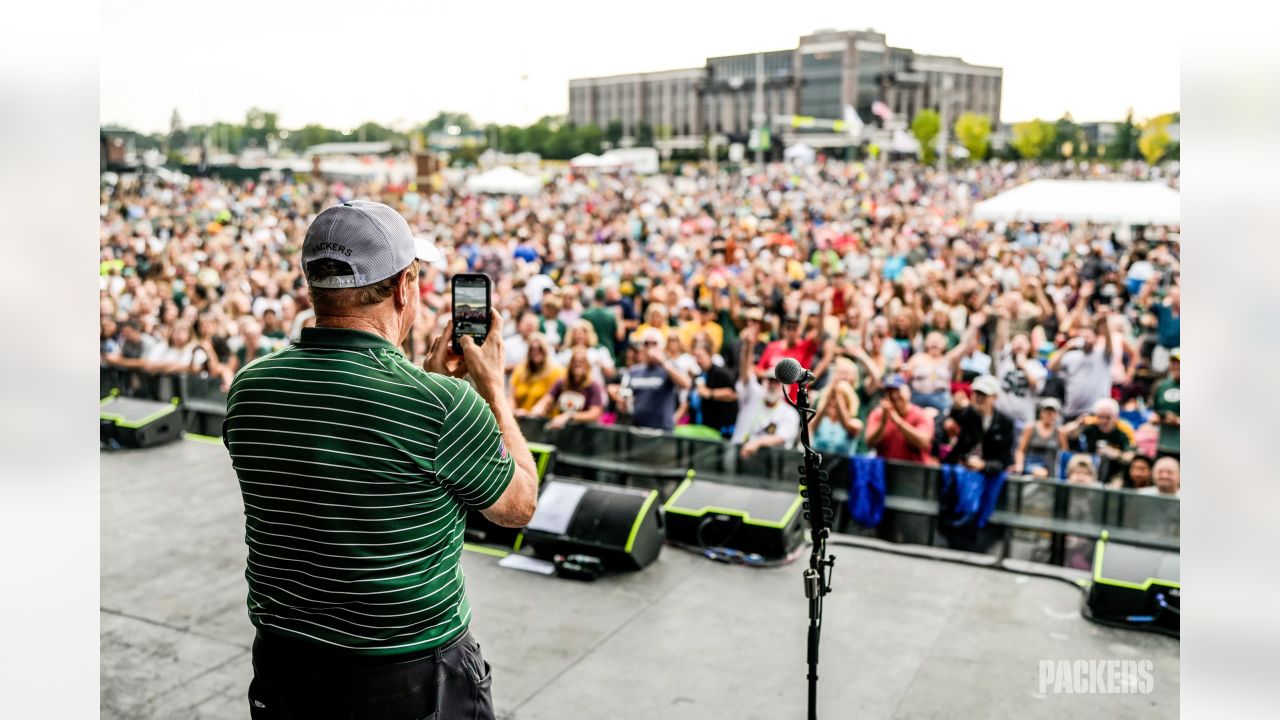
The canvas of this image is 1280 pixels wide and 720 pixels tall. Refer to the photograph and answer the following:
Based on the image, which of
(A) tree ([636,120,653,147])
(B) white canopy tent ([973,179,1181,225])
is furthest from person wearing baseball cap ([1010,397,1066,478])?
(A) tree ([636,120,653,147])

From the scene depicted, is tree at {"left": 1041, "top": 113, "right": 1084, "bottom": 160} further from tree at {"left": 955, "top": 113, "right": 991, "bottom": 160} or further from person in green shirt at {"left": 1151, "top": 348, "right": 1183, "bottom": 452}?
person in green shirt at {"left": 1151, "top": 348, "right": 1183, "bottom": 452}

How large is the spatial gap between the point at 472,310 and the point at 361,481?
0.67 m

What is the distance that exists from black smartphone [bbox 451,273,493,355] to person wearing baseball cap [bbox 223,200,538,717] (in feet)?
1.27

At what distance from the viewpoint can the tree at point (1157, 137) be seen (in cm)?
4903

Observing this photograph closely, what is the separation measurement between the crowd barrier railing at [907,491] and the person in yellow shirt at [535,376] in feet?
0.79

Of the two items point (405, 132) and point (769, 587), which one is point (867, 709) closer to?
point (769, 587)

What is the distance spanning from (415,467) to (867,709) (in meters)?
3.55

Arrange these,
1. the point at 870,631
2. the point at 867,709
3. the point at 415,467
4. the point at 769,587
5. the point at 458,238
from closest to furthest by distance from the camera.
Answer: the point at 415,467 < the point at 867,709 < the point at 870,631 < the point at 769,587 < the point at 458,238

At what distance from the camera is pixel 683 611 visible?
594 cm

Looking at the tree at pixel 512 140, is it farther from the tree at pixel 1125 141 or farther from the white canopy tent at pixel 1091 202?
the white canopy tent at pixel 1091 202

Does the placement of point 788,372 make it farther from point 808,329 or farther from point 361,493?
point 808,329

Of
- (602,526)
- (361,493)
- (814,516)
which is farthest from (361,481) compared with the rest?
(602,526)

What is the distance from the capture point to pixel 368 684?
1844 mm
